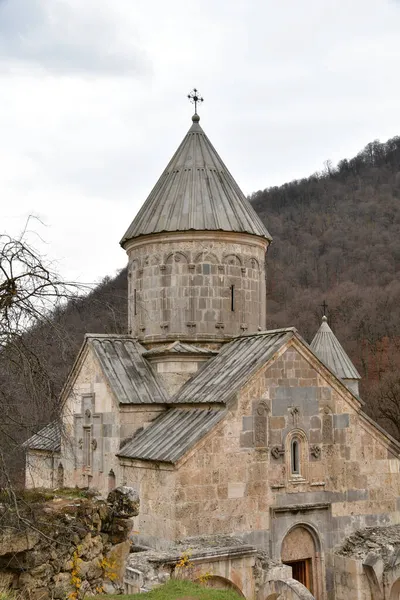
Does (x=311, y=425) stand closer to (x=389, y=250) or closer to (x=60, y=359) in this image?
(x=60, y=359)

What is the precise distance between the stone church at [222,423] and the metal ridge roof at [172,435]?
30 mm

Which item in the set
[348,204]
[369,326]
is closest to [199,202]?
[369,326]

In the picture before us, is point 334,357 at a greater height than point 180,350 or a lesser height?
greater

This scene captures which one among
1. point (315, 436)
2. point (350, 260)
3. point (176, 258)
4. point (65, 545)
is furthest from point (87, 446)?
point (350, 260)

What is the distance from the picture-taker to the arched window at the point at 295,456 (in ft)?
39.8

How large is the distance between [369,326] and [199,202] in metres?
37.6

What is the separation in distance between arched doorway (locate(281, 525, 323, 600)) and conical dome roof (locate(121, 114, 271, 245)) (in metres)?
5.52

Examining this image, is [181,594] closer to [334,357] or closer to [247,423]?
[247,423]

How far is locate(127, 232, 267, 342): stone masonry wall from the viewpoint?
13906mm

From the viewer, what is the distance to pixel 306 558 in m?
12.1

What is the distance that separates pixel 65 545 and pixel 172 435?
17.4ft

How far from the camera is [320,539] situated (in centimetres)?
1216

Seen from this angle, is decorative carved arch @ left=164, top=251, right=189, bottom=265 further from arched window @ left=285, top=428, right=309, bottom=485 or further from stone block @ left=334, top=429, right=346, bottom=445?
stone block @ left=334, top=429, right=346, bottom=445

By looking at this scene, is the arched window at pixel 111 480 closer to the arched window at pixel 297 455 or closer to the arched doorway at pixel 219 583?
the arched window at pixel 297 455
